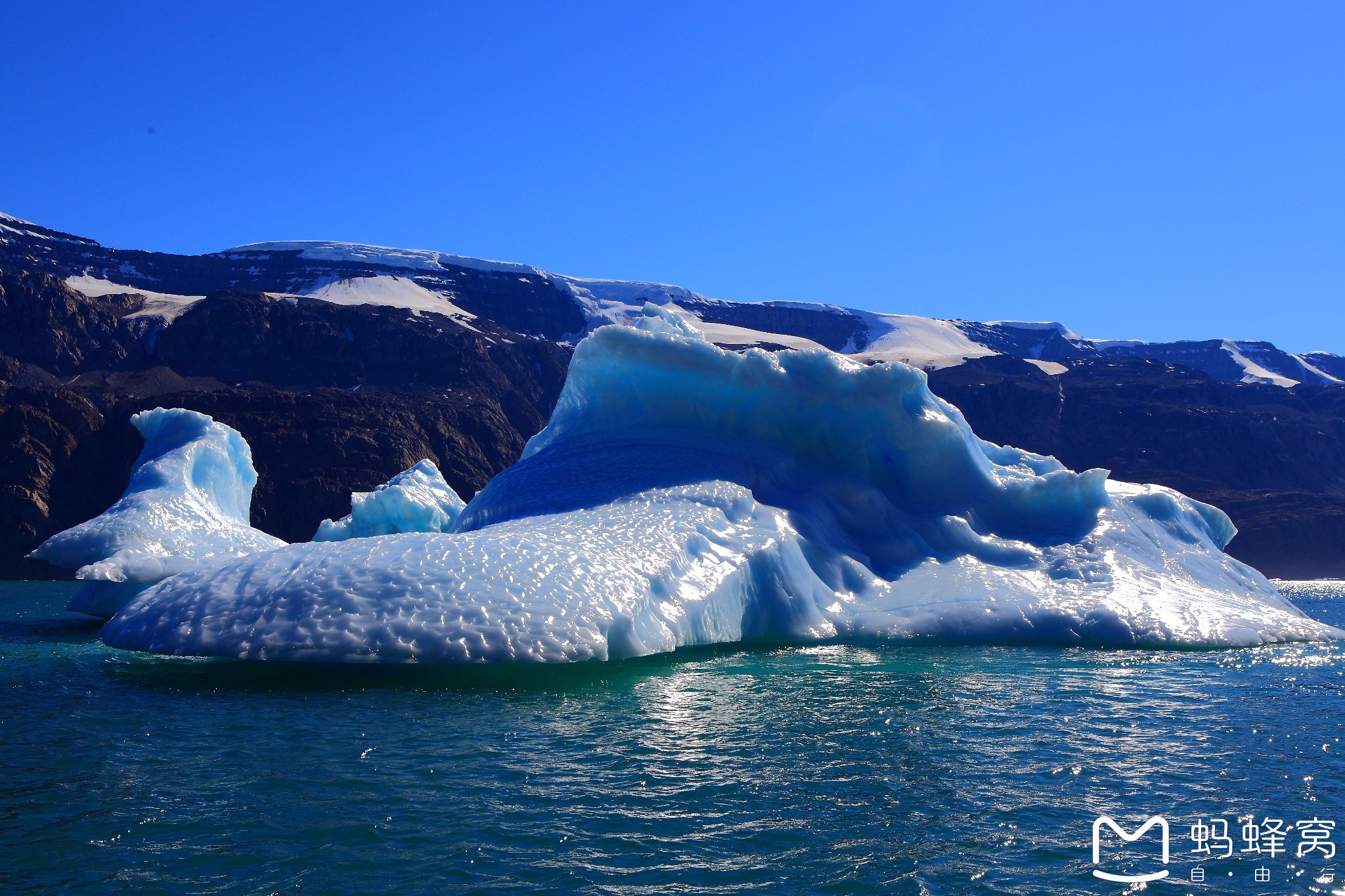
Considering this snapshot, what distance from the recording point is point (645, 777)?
21.5 ft

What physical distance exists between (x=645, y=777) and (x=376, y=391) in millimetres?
68258

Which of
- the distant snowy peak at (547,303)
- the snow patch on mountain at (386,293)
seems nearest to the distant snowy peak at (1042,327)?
the distant snowy peak at (547,303)

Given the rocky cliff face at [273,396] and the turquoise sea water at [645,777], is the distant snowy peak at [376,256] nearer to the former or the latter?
the rocky cliff face at [273,396]

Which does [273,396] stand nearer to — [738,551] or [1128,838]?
[738,551]

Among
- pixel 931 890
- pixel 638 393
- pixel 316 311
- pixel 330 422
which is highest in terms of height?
pixel 316 311

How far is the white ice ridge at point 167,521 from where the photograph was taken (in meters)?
17.4

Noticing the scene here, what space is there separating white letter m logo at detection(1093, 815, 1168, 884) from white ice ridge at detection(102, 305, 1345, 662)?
4.98 m

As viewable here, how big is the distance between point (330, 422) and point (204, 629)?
5200 cm

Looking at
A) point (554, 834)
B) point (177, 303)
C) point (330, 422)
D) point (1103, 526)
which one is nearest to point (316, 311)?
point (177, 303)

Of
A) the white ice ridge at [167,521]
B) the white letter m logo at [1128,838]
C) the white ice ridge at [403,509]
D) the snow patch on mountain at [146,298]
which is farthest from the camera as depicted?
the snow patch on mountain at [146,298]

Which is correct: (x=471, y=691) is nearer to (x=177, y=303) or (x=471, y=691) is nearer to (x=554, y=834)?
(x=554, y=834)

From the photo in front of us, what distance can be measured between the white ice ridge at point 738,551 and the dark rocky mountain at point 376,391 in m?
42.4

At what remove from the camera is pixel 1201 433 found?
253ft

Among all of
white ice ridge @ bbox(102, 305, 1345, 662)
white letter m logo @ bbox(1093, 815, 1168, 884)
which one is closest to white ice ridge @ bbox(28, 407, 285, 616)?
white ice ridge @ bbox(102, 305, 1345, 662)
